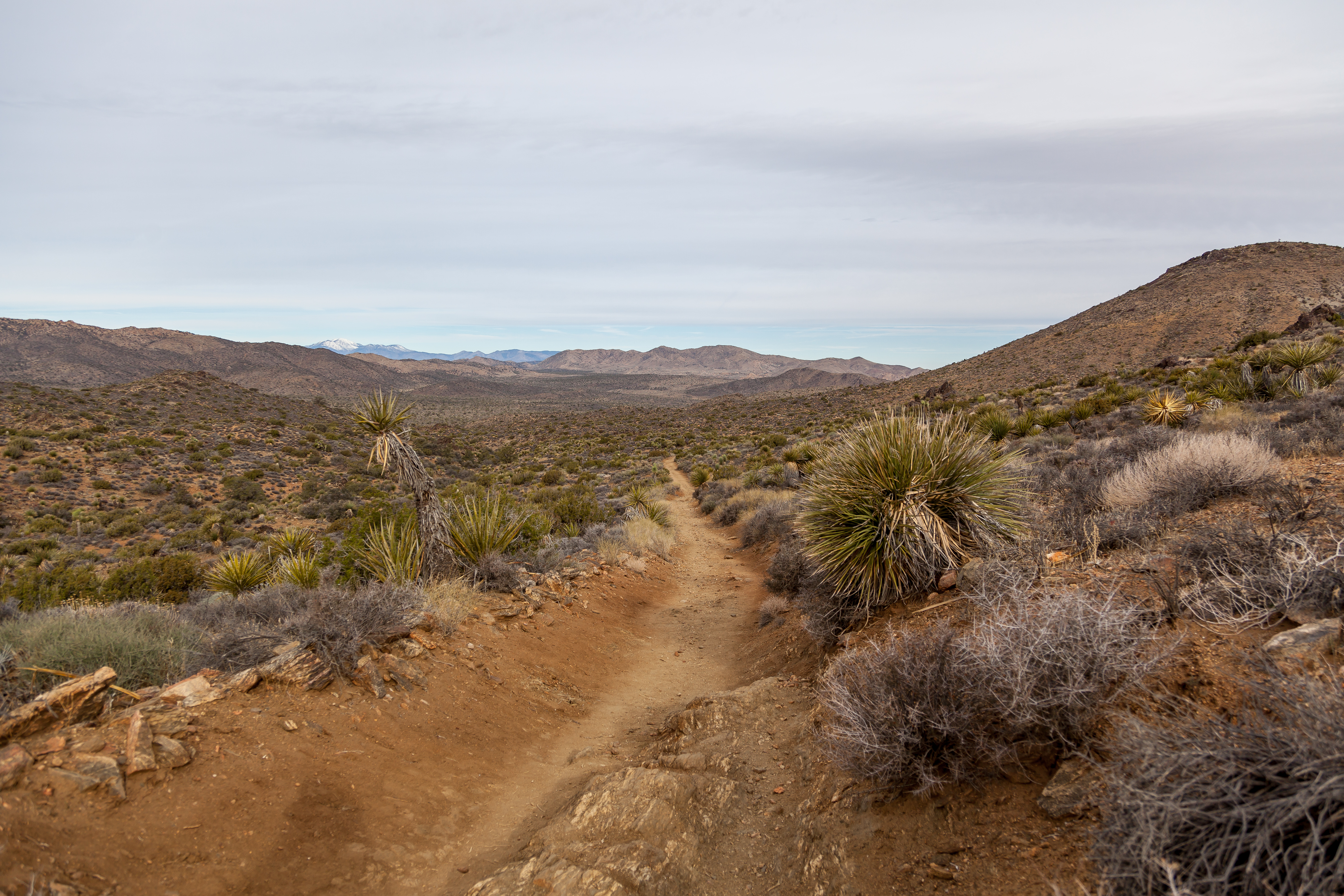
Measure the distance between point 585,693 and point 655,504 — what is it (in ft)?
35.7

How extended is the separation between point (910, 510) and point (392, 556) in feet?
20.2

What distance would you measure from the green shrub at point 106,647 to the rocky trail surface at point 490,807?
0.81 metres

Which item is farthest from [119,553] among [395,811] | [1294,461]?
[1294,461]

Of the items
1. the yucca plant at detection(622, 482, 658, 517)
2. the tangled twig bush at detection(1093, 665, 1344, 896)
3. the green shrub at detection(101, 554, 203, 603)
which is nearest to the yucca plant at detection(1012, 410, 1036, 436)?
the yucca plant at detection(622, 482, 658, 517)

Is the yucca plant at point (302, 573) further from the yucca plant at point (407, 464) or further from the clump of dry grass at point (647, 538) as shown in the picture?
the clump of dry grass at point (647, 538)

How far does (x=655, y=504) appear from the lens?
1773cm

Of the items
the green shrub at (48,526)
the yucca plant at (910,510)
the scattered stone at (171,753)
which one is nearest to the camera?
the scattered stone at (171,753)

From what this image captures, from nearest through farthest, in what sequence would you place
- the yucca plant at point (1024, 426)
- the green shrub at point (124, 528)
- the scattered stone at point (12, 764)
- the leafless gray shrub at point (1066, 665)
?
the leafless gray shrub at point (1066, 665) < the scattered stone at point (12, 764) < the yucca plant at point (1024, 426) < the green shrub at point (124, 528)

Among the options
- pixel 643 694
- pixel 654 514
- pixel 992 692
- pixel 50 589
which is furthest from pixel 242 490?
pixel 992 692

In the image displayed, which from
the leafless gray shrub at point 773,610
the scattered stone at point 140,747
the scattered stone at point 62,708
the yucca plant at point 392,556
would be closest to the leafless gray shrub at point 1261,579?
the leafless gray shrub at point 773,610

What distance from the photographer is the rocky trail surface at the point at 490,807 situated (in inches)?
120

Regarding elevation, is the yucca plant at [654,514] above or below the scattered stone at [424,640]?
below

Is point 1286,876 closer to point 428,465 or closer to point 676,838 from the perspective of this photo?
point 676,838

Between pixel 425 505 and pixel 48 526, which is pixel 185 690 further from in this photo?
pixel 48 526
